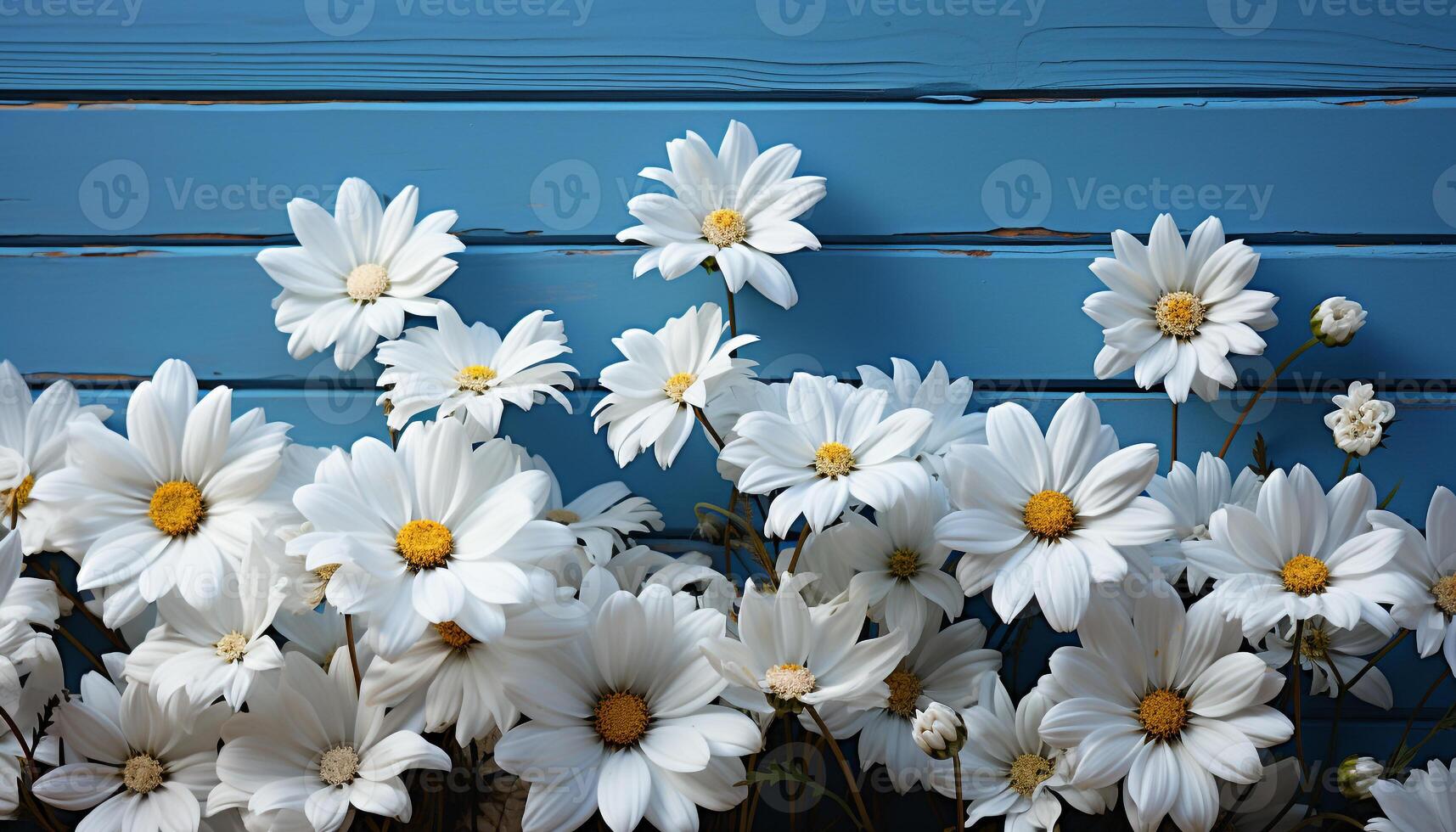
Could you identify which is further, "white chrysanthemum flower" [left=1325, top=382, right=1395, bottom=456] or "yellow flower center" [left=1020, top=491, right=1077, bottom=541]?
"white chrysanthemum flower" [left=1325, top=382, right=1395, bottom=456]

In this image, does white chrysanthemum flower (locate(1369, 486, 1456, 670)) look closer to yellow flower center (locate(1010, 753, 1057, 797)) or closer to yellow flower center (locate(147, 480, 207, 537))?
yellow flower center (locate(1010, 753, 1057, 797))

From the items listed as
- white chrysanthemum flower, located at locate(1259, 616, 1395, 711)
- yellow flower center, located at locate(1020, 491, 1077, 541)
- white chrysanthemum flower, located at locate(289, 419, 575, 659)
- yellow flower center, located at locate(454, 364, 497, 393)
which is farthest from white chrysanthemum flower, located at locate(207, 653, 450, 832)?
white chrysanthemum flower, located at locate(1259, 616, 1395, 711)

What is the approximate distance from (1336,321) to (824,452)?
44cm

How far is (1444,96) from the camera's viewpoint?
832 millimetres

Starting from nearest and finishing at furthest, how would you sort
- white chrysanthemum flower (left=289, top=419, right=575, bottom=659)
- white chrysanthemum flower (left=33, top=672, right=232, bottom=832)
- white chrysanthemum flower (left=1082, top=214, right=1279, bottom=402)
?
white chrysanthemum flower (left=289, top=419, right=575, bottom=659)
white chrysanthemum flower (left=33, top=672, right=232, bottom=832)
white chrysanthemum flower (left=1082, top=214, right=1279, bottom=402)

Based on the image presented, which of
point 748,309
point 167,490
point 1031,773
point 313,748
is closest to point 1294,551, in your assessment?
point 1031,773

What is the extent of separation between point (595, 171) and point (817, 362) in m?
0.26

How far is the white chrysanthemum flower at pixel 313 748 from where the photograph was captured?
0.63 metres

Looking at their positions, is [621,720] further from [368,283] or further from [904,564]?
[368,283]

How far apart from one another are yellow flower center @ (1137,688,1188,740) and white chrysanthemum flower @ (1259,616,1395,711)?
139 millimetres

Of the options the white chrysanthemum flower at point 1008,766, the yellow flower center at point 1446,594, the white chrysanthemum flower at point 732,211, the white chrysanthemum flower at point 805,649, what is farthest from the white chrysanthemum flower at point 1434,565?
the white chrysanthemum flower at point 732,211

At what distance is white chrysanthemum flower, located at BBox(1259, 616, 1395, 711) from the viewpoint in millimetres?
765

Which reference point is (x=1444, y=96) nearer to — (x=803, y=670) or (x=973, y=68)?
(x=973, y=68)

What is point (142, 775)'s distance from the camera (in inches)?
27.0
